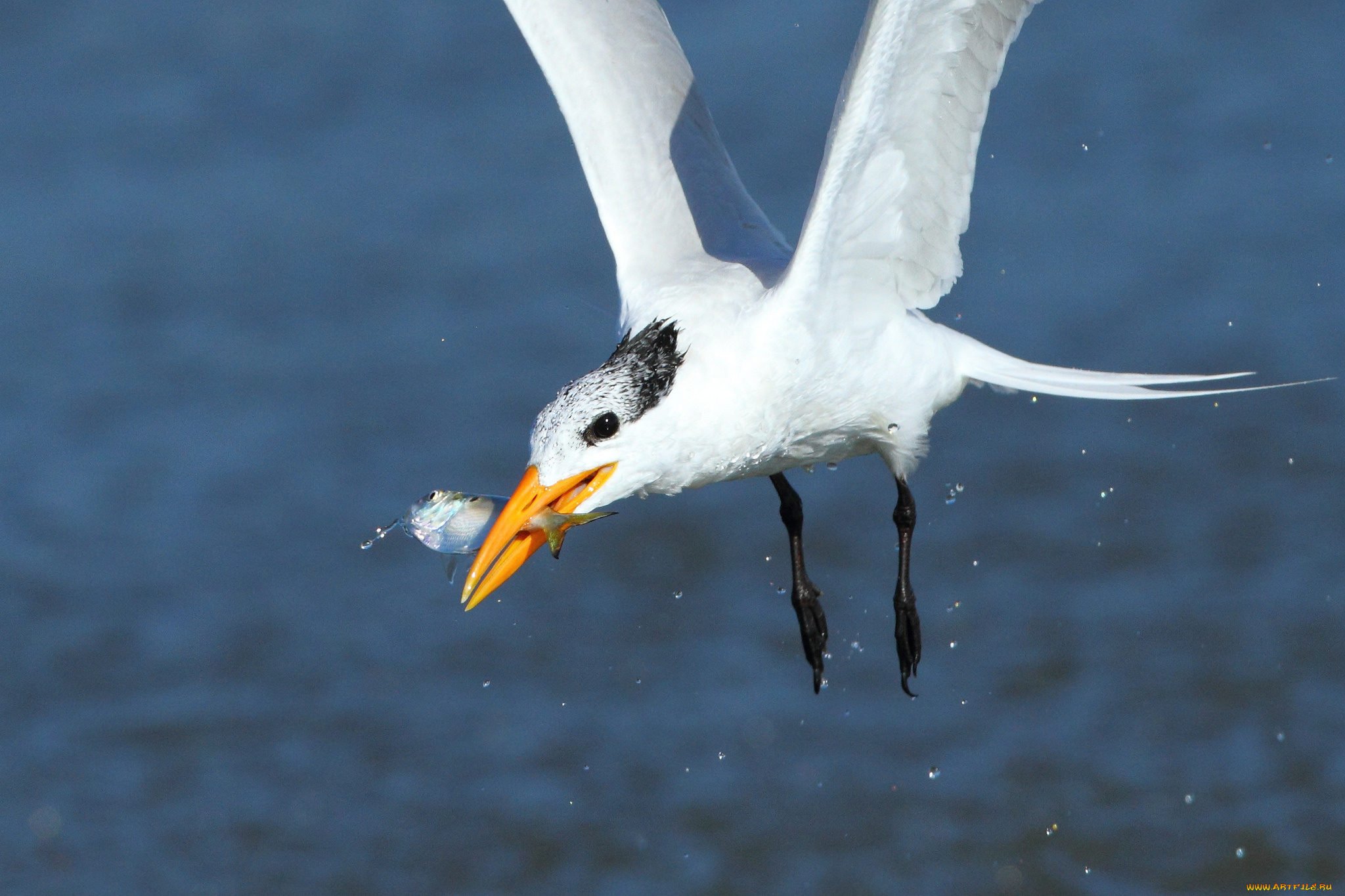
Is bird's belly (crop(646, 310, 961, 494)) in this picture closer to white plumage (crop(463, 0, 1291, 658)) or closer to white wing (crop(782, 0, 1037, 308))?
white plumage (crop(463, 0, 1291, 658))

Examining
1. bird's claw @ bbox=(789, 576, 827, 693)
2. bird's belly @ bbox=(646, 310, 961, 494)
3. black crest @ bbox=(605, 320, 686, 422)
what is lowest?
bird's claw @ bbox=(789, 576, 827, 693)

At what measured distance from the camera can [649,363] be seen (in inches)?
163

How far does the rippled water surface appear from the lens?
593 cm

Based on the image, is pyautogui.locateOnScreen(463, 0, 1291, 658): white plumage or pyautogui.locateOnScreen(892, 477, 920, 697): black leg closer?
pyautogui.locateOnScreen(463, 0, 1291, 658): white plumage

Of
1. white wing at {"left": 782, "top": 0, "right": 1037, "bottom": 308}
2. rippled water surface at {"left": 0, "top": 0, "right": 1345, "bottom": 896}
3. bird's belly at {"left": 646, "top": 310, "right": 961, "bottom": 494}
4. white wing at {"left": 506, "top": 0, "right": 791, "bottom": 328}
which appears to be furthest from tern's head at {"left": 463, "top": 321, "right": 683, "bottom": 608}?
rippled water surface at {"left": 0, "top": 0, "right": 1345, "bottom": 896}

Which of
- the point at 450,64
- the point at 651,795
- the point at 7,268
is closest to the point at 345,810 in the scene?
the point at 651,795

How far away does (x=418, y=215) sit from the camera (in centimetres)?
886

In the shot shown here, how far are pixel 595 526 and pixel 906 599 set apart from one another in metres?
2.35

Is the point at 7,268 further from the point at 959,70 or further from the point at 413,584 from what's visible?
the point at 959,70

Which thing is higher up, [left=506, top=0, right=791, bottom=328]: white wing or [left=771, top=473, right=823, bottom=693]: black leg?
[left=506, top=0, right=791, bottom=328]: white wing

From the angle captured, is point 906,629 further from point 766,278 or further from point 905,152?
point 905,152

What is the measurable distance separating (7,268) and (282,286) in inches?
59.3

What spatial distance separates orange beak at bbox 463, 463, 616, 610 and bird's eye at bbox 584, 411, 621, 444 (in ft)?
0.28

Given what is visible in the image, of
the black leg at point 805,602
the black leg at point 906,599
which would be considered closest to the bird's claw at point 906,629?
the black leg at point 906,599
